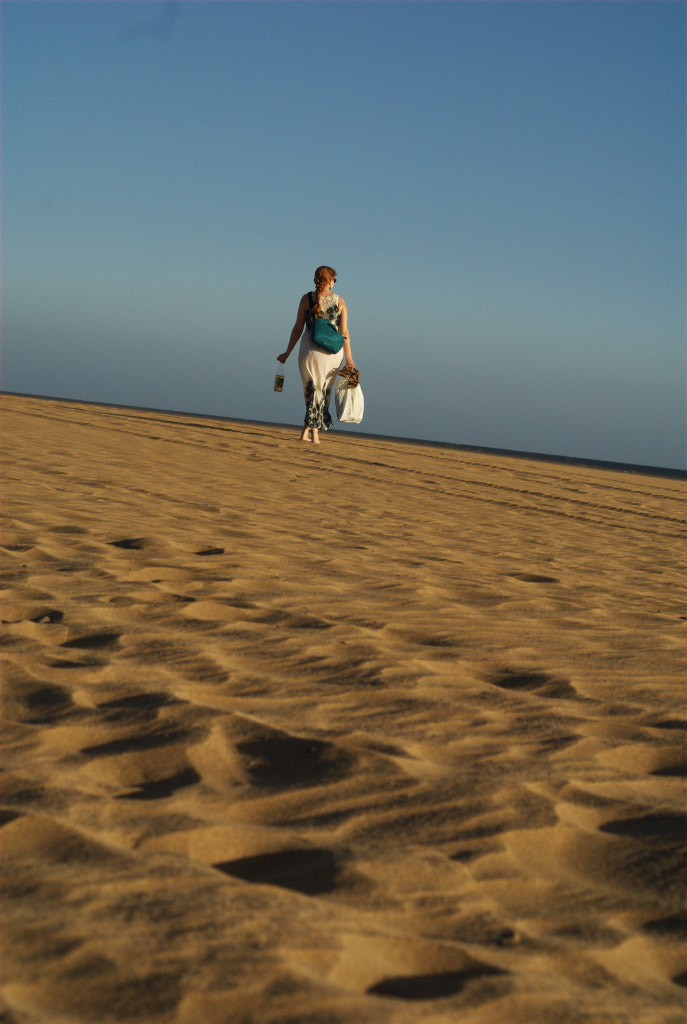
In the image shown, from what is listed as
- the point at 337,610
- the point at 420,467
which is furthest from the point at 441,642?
the point at 420,467

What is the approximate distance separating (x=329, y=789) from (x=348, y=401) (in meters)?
9.73

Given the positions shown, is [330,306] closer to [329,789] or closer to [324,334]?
[324,334]

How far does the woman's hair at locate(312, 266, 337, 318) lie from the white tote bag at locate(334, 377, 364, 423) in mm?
976

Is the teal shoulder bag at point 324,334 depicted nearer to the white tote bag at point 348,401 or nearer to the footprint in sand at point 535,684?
the white tote bag at point 348,401

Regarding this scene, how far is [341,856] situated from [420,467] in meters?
11.1

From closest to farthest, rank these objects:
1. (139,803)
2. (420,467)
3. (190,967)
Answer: (190,967) → (139,803) → (420,467)

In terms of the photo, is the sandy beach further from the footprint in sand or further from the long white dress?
the long white dress

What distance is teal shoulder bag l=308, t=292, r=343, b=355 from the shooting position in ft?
37.0

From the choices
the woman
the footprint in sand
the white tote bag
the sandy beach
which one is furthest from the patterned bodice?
the footprint in sand

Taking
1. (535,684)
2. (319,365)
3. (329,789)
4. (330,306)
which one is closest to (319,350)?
(319,365)

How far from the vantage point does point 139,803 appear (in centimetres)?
203

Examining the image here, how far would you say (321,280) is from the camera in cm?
1116

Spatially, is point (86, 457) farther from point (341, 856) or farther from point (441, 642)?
point (341, 856)

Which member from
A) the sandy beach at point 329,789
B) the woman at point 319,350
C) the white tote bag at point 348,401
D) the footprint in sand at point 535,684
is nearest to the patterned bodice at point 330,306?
the woman at point 319,350
